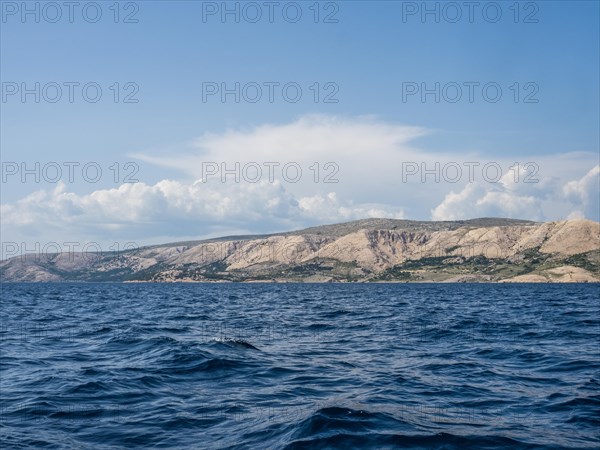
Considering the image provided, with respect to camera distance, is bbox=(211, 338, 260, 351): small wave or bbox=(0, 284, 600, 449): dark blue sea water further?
bbox=(211, 338, 260, 351): small wave

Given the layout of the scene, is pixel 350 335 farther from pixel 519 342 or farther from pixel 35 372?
pixel 35 372

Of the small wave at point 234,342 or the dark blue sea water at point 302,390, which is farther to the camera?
the small wave at point 234,342

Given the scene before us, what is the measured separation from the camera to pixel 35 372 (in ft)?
83.6

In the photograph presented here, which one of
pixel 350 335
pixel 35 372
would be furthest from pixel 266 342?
pixel 35 372

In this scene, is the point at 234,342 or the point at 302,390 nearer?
the point at 302,390

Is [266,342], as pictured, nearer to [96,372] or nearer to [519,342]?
[96,372]

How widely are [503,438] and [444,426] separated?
71.9 inches

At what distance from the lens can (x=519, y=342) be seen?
115ft

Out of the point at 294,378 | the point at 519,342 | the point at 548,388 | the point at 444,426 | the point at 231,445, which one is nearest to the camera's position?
the point at 231,445

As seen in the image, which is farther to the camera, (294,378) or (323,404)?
(294,378)

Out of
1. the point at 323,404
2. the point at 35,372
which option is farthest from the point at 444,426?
the point at 35,372

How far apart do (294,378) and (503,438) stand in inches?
434

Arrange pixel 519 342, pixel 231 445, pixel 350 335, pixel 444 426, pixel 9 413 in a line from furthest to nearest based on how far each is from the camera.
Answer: pixel 350 335, pixel 519 342, pixel 9 413, pixel 444 426, pixel 231 445

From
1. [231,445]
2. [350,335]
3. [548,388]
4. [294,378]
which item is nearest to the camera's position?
[231,445]
